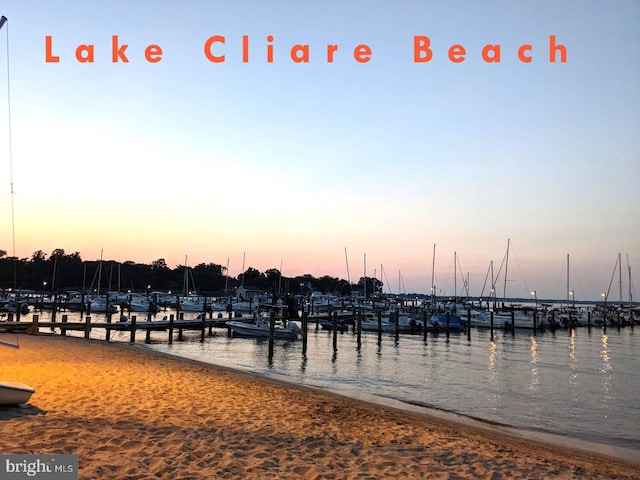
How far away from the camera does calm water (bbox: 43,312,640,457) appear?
1817 centimetres

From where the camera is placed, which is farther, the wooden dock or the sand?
the wooden dock

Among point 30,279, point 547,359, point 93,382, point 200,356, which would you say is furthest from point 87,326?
point 30,279

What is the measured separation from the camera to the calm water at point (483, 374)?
59.6 ft

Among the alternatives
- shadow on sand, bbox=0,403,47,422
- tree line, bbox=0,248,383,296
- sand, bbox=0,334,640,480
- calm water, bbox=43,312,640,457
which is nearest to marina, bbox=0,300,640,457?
calm water, bbox=43,312,640,457

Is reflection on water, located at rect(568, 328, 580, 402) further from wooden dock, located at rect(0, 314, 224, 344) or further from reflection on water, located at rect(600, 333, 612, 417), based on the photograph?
wooden dock, located at rect(0, 314, 224, 344)

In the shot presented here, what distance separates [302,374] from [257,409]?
1397 cm

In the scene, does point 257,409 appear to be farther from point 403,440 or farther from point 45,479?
point 45,479

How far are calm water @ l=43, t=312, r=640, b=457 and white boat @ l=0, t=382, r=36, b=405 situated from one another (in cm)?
1405

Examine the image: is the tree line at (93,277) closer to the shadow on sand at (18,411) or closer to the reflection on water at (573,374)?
the reflection on water at (573,374)

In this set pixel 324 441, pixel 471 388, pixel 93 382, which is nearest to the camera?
pixel 324 441

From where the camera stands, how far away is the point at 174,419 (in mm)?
10516

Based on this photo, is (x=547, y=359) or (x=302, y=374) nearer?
(x=302, y=374)

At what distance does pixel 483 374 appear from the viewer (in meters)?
28.0

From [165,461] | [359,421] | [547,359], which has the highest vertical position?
[165,461]
